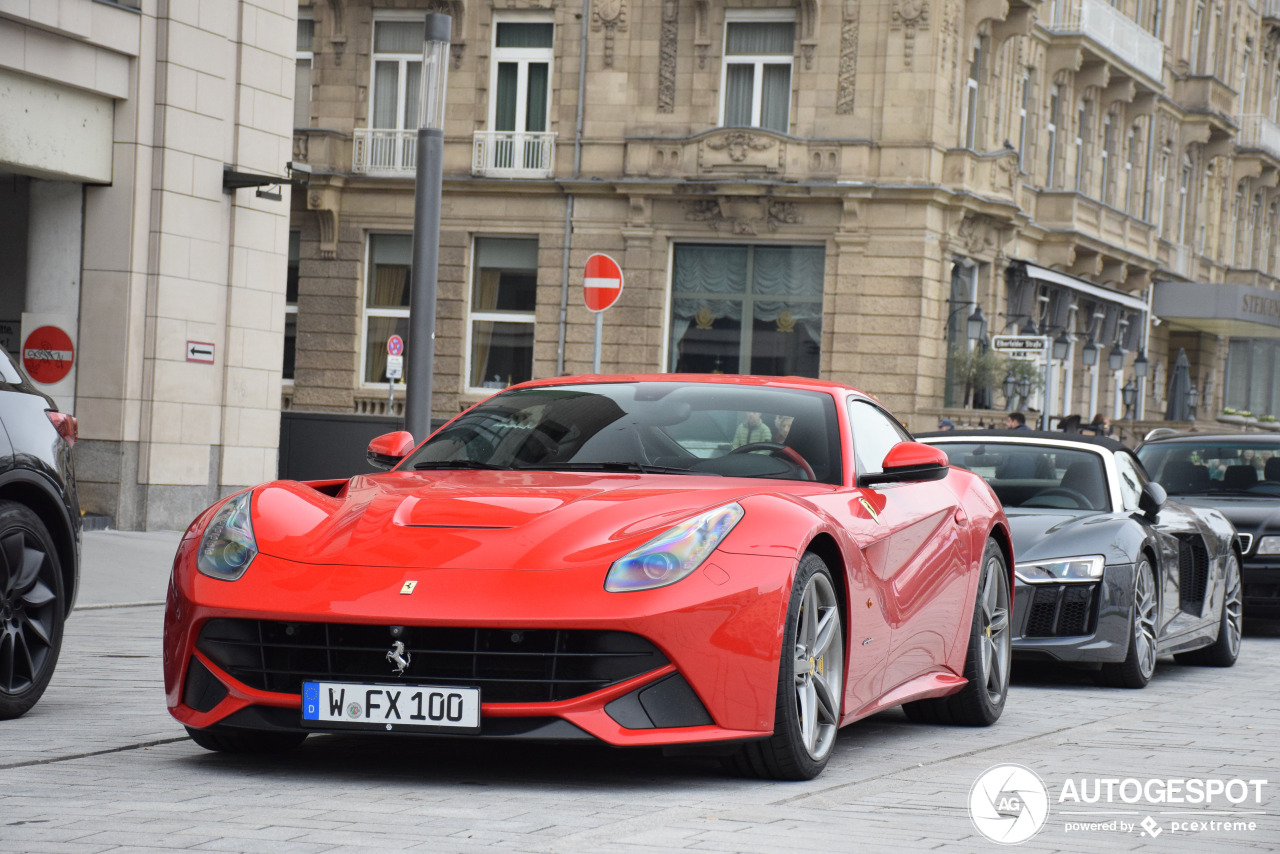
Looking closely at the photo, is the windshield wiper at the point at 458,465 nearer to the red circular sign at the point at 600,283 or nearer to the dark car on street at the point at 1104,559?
the dark car on street at the point at 1104,559

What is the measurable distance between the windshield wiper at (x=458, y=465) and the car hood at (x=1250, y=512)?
305 inches

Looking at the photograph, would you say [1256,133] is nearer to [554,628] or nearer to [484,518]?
[484,518]

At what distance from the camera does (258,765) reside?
18.7 ft

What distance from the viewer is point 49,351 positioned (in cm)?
1661

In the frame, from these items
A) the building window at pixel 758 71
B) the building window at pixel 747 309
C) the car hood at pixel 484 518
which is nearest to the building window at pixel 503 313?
the building window at pixel 747 309

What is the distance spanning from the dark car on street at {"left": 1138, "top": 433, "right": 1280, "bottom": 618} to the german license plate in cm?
919

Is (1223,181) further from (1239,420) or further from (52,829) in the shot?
(52,829)

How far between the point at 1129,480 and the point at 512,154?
81.1 feet

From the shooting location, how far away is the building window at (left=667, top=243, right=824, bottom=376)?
3278 centimetres

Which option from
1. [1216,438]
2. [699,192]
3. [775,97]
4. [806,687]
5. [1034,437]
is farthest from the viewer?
[775,97]

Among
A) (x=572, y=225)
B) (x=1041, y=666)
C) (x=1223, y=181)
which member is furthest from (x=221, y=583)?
(x=1223, y=181)

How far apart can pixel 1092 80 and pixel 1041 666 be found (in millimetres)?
30961

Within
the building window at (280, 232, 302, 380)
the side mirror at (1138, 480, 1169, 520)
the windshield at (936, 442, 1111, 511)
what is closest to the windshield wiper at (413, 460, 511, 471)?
the windshield at (936, 442, 1111, 511)

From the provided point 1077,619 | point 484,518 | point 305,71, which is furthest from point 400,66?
point 484,518
